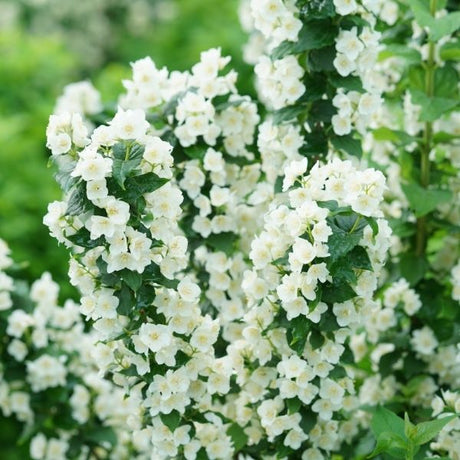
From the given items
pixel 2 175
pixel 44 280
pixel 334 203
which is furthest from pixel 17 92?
pixel 334 203

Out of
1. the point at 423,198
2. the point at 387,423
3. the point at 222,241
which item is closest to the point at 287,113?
the point at 222,241

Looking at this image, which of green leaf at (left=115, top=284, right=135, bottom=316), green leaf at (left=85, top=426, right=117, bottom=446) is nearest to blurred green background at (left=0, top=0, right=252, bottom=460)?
green leaf at (left=85, top=426, right=117, bottom=446)

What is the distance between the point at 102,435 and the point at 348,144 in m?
1.34

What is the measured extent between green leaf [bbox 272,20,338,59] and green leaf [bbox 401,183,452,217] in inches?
23.7

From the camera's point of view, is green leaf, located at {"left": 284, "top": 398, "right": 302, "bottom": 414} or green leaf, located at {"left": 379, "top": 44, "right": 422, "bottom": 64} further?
green leaf, located at {"left": 379, "top": 44, "right": 422, "bottom": 64}

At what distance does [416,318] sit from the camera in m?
3.07

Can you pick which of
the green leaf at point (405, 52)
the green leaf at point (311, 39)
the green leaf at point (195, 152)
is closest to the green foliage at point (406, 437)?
the green leaf at point (195, 152)

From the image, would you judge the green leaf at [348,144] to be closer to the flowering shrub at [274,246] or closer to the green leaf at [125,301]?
the flowering shrub at [274,246]

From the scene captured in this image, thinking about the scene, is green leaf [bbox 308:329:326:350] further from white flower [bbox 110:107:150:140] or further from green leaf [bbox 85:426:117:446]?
green leaf [bbox 85:426:117:446]

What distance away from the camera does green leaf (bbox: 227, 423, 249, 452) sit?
2619 mm

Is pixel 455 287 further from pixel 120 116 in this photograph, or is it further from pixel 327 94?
pixel 120 116

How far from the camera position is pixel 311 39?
2535 mm

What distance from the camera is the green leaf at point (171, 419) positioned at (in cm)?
241

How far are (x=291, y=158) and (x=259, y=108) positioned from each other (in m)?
0.38
